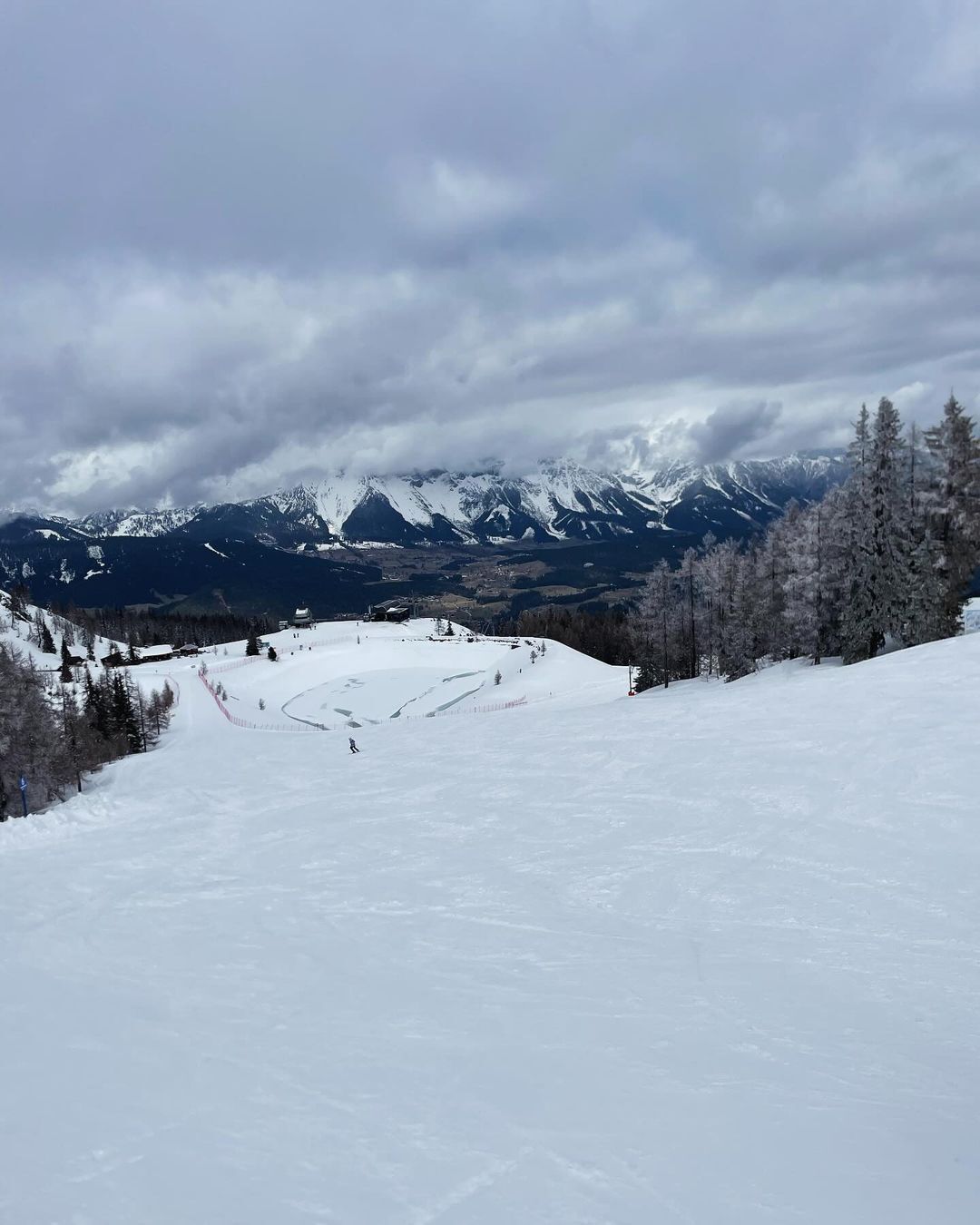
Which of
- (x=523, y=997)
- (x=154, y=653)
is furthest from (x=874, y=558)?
(x=154, y=653)

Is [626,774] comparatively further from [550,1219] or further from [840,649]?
[840,649]

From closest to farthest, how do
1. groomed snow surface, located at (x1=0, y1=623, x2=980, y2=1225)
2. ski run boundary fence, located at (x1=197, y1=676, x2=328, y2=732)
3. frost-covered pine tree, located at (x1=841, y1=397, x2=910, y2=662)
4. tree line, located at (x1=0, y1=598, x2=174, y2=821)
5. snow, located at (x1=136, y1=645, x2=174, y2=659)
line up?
groomed snow surface, located at (x1=0, y1=623, x2=980, y2=1225) → tree line, located at (x1=0, y1=598, x2=174, y2=821) → frost-covered pine tree, located at (x1=841, y1=397, x2=910, y2=662) → ski run boundary fence, located at (x1=197, y1=676, x2=328, y2=732) → snow, located at (x1=136, y1=645, x2=174, y2=659)

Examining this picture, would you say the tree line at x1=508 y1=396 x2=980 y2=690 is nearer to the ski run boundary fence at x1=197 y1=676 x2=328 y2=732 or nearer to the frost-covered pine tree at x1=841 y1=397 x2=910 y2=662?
the frost-covered pine tree at x1=841 y1=397 x2=910 y2=662

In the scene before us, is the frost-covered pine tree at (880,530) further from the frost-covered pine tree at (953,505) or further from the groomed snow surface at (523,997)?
the groomed snow surface at (523,997)

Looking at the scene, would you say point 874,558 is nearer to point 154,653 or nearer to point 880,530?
point 880,530

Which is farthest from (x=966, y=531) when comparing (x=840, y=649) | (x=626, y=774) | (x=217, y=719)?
(x=217, y=719)

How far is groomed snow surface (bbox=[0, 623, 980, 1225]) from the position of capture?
17.0ft

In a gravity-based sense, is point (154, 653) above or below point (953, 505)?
below

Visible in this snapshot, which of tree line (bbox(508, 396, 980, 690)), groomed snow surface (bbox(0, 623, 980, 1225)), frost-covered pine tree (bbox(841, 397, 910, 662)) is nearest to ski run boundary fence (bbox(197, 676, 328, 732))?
groomed snow surface (bbox(0, 623, 980, 1225))

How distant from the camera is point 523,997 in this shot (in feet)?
27.5

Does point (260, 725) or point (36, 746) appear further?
point (260, 725)

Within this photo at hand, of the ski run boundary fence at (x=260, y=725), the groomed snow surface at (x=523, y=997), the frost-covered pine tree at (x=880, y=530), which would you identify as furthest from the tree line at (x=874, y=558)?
the ski run boundary fence at (x=260, y=725)

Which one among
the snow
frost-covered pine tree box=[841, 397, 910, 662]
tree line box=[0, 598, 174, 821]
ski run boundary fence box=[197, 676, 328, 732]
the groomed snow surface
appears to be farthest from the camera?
the snow

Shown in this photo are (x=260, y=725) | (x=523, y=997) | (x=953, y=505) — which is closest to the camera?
(x=523, y=997)
